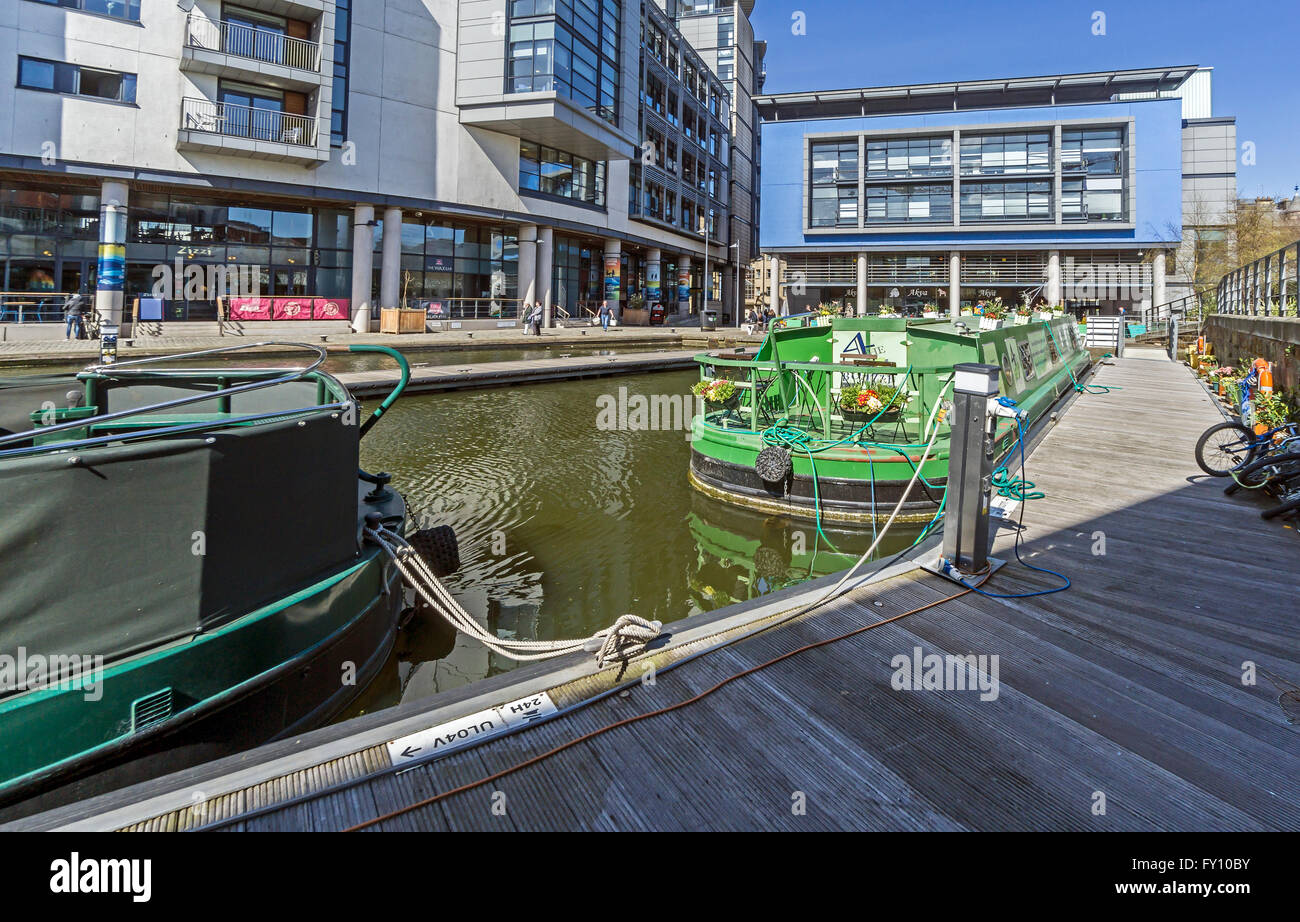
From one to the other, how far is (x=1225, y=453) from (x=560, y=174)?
3861 cm

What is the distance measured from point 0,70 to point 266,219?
925cm

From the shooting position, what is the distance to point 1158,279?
169 ft

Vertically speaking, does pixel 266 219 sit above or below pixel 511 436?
above

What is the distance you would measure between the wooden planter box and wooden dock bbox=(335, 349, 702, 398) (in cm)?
1116

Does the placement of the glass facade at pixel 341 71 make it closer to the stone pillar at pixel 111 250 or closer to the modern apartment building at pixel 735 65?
the stone pillar at pixel 111 250

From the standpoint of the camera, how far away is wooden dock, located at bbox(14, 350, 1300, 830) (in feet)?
8.80

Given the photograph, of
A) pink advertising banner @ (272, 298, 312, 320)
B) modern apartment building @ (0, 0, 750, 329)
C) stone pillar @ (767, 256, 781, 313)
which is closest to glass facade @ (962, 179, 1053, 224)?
stone pillar @ (767, 256, 781, 313)

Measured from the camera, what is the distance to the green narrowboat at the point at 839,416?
31.3ft

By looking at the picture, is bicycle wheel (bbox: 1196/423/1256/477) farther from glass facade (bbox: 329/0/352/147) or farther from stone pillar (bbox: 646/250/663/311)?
stone pillar (bbox: 646/250/663/311)

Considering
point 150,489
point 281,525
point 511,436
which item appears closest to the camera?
point 150,489
